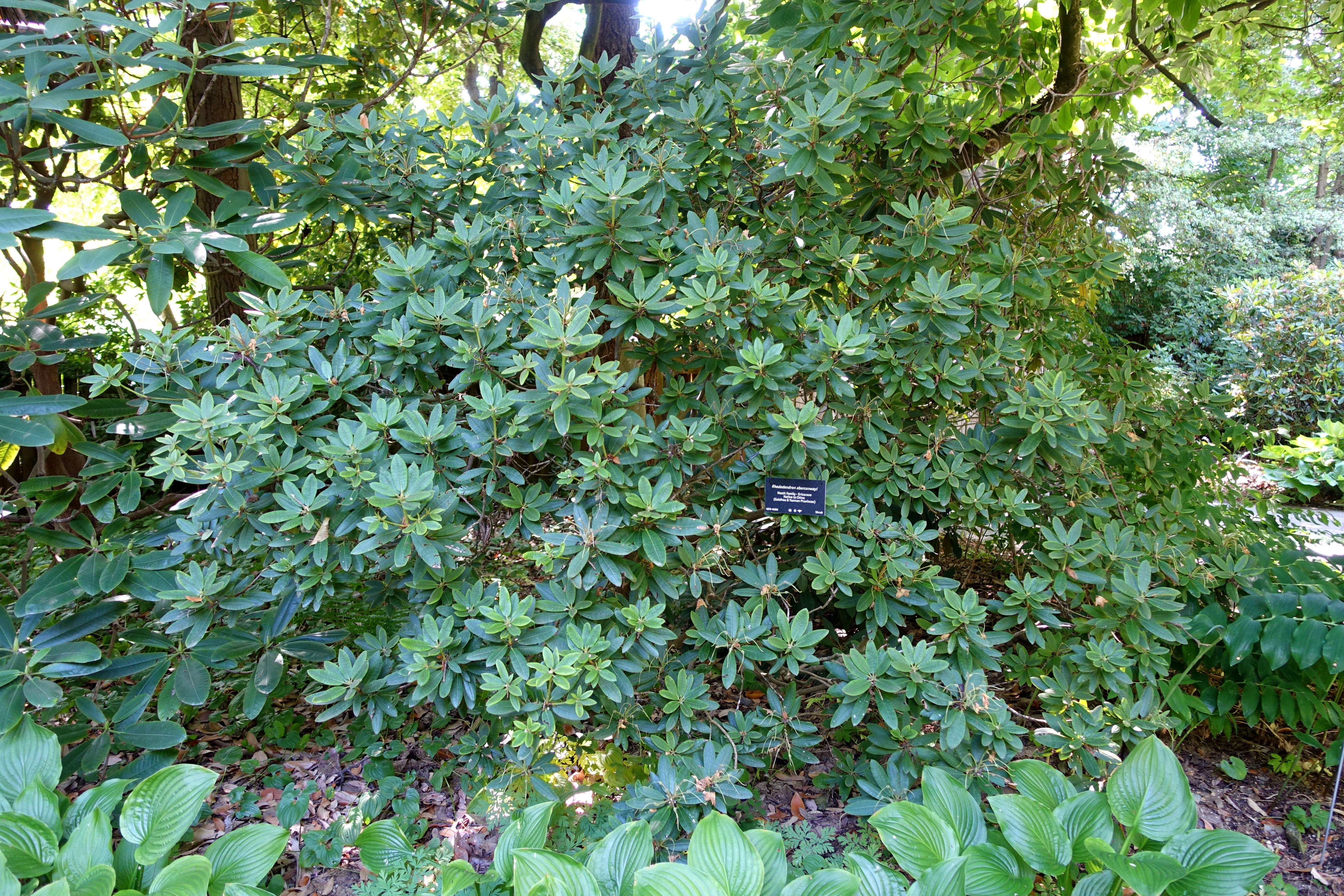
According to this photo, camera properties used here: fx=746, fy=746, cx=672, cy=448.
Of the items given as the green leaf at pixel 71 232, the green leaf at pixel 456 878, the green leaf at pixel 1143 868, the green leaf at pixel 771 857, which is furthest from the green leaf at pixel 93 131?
the green leaf at pixel 1143 868

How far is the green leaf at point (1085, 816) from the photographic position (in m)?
1.87

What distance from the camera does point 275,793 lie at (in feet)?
7.97

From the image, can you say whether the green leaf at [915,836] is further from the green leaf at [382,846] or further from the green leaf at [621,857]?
the green leaf at [382,846]

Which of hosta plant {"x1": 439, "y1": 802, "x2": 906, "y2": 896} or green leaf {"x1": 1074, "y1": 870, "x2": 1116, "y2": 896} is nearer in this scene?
hosta plant {"x1": 439, "y1": 802, "x2": 906, "y2": 896}

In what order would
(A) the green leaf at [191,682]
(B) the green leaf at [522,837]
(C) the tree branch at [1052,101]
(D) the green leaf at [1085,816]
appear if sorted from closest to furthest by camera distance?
(B) the green leaf at [522,837] → (D) the green leaf at [1085,816] → (A) the green leaf at [191,682] → (C) the tree branch at [1052,101]

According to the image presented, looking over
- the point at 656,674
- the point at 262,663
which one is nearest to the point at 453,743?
the point at 262,663

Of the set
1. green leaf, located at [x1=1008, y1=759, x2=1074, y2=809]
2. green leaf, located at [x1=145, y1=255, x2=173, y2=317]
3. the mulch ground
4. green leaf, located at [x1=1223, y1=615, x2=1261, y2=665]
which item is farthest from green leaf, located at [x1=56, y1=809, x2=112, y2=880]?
green leaf, located at [x1=1223, y1=615, x2=1261, y2=665]

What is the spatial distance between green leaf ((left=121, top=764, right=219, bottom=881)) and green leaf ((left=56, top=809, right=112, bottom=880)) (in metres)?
0.07

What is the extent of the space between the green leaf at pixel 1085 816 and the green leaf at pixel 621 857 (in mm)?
774

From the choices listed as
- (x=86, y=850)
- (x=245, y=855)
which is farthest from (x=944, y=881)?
(x=86, y=850)

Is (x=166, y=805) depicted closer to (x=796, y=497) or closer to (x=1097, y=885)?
(x=796, y=497)

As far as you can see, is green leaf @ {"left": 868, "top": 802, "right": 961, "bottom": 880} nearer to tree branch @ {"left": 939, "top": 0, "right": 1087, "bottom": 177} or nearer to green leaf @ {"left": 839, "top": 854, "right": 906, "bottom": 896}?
green leaf @ {"left": 839, "top": 854, "right": 906, "bottom": 896}

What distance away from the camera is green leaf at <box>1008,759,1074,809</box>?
1928 millimetres

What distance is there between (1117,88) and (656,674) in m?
2.96
